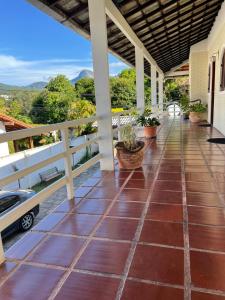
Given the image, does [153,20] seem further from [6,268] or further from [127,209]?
[6,268]

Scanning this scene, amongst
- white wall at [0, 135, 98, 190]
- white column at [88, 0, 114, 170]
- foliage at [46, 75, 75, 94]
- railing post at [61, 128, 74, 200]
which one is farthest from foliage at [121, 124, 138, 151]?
foliage at [46, 75, 75, 94]

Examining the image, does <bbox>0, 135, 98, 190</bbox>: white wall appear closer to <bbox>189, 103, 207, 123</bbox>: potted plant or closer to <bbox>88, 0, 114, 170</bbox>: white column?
<bbox>189, 103, 207, 123</bbox>: potted plant

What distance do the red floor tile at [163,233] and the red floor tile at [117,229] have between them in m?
0.10

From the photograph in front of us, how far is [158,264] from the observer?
154 centimetres

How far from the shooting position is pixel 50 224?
2133 millimetres

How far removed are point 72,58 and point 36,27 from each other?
856 centimetres

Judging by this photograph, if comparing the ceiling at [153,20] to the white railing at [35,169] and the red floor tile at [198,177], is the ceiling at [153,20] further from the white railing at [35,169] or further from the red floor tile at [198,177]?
the red floor tile at [198,177]

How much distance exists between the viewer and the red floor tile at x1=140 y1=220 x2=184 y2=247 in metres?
1.77

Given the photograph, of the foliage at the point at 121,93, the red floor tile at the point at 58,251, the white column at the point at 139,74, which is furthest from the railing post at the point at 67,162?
the foliage at the point at 121,93

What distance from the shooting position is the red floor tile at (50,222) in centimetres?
207

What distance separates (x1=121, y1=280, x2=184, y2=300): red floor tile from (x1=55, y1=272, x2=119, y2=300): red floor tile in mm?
74

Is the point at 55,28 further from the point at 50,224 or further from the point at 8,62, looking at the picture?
the point at 50,224

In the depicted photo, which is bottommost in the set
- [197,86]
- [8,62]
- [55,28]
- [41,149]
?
[41,149]

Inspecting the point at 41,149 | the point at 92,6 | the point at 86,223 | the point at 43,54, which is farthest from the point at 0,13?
the point at 86,223
